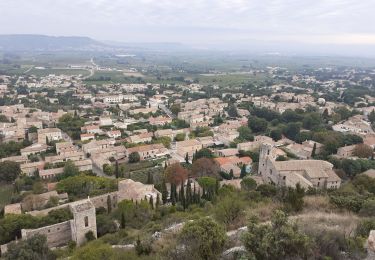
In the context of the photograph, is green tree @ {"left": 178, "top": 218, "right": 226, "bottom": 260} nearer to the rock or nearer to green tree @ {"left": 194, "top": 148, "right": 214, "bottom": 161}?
the rock

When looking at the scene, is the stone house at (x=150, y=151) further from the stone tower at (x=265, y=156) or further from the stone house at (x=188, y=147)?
the stone tower at (x=265, y=156)

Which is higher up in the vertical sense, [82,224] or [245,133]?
[82,224]

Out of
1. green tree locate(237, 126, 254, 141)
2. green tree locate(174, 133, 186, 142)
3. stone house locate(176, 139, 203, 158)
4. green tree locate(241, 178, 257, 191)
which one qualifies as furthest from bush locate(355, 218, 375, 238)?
green tree locate(174, 133, 186, 142)

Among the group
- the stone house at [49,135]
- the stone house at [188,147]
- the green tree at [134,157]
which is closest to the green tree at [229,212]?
the green tree at [134,157]

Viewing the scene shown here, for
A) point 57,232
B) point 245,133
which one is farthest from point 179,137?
point 57,232

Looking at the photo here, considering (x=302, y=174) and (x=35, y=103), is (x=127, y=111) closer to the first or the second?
(x=35, y=103)

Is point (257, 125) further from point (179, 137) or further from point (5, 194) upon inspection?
point (5, 194)
